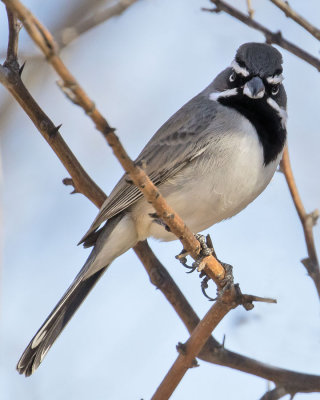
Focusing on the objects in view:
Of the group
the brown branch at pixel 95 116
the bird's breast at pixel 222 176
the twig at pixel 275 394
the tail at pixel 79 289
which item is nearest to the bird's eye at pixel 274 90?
the bird's breast at pixel 222 176


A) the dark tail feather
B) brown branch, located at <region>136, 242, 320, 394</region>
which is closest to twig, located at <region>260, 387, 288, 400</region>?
brown branch, located at <region>136, 242, 320, 394</region>

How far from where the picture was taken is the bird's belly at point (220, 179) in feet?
16.8

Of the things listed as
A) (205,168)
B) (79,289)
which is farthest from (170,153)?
(79,289)

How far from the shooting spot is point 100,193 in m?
5.35

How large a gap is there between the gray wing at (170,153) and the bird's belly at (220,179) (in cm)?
7

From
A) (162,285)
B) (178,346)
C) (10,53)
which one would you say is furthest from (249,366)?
(10,53)

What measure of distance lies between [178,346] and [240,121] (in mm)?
2042

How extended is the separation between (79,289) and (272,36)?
2.52 m

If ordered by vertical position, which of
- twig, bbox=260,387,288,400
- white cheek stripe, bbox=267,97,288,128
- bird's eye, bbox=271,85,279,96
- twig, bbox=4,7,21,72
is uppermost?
twig, bbox=4,7,21,72

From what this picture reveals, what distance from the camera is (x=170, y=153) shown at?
17.6ft

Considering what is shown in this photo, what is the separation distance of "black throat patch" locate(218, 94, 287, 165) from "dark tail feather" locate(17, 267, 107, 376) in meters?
1.75

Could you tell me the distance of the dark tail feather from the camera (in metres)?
5.03

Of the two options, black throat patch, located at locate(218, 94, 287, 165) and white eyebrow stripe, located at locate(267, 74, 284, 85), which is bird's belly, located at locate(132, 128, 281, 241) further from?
white eyebrow stripe, located at locate(267, 74, 284, 85)

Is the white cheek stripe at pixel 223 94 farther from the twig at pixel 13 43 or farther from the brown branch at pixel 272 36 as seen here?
the twig at pixel 13 43
